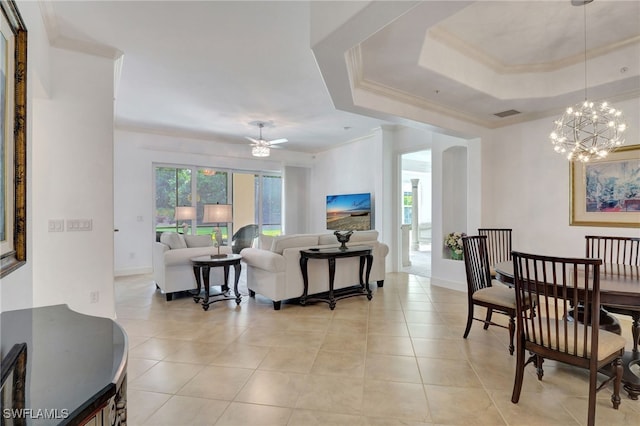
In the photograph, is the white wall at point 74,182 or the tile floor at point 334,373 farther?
the white wall at point 74,182

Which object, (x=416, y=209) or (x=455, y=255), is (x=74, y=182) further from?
(x=416, y=209)

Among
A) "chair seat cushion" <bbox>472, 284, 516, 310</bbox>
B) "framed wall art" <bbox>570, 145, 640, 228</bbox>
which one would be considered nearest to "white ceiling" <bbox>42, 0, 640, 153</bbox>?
"framed wall art" <bbox>570, 145, 640, 228</bbox>

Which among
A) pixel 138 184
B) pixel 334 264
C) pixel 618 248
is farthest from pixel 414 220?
pixel 138 184

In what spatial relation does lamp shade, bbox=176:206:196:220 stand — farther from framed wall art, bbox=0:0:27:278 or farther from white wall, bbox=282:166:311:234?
white wall, bbox=282:166:311:234

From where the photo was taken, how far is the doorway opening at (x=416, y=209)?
7249mm

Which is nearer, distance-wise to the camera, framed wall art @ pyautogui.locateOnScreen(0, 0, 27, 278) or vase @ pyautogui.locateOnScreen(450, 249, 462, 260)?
framed wall art @ pyautogui.locateOnScreen(0, 0, 27, 278)

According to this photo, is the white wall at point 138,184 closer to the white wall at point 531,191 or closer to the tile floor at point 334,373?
the tile floor at point 334,373

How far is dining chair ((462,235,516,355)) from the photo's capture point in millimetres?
2797

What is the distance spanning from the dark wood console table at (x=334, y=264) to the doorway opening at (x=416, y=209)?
7.66 feet

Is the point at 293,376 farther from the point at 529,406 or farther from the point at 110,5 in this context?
the point at 110,5

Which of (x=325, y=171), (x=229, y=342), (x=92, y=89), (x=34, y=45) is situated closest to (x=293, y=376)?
(x=229, y=342)

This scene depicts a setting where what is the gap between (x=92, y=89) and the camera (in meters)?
3.12

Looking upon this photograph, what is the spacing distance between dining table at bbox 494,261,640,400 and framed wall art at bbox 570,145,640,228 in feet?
5.17

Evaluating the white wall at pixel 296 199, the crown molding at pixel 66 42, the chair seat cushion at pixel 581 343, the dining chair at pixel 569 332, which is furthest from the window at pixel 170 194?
the chair seat cushion at pixel 581 343
